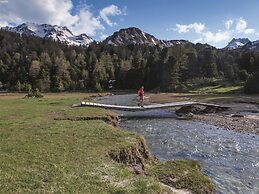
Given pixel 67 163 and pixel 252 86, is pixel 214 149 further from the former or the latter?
pixel 252 86

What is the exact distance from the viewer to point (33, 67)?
606 ft

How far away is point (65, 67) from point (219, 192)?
17721cm

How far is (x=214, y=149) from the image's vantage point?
33750 mm

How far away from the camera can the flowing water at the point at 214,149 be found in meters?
23.9

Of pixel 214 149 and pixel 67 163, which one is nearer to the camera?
pixel 67 163

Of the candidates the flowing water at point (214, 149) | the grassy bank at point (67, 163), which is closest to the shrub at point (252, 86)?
the flowing water at point (214, 149)

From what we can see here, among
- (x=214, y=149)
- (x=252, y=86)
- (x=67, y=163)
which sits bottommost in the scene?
(x=214, y=149)

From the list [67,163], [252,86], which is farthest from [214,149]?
[252,86]

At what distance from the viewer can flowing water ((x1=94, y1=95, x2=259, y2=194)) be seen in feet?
78.5

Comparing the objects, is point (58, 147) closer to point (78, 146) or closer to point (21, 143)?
point (78, 146)

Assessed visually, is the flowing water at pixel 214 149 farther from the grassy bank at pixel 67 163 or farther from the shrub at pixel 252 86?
the shrub at pixel 252 86

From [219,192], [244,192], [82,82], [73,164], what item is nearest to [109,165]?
[73,164]

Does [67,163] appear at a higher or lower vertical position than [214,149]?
higher

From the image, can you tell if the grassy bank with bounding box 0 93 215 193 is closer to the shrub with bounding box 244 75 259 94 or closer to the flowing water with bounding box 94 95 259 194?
the flowing water with bounding box 94 95 259 194
